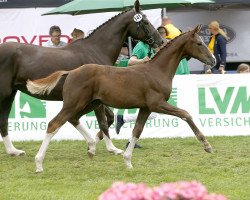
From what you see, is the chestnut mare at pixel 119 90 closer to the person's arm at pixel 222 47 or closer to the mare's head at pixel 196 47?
the mare's head at pixel 196 47

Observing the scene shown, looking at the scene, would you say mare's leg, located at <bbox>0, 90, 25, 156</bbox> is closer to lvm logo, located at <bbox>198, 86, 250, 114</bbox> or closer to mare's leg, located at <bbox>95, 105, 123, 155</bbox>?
mare's leg, located at <bbox>95, 105, 123, 155</bbox>

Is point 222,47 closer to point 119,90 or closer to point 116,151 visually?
point 116,151

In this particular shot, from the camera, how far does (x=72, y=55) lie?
31.6 feet

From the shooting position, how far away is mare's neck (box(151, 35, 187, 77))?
848 centimetres

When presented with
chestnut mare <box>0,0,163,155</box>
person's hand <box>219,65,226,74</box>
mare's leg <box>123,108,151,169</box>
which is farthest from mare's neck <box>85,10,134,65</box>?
person's hand <box>219,65,226,74</box>

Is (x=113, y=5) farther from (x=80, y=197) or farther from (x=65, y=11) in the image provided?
(x=80, y=197)

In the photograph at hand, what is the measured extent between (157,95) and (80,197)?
1991mm

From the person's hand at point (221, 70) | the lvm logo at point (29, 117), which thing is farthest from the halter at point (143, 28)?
the person's hand at point (221, 70)

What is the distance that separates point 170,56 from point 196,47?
1.15ft

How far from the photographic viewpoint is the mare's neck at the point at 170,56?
8484 millimetres

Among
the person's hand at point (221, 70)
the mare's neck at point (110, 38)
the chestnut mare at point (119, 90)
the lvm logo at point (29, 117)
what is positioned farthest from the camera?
the person's hand at point (221, 70)

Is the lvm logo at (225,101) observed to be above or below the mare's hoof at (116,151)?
below


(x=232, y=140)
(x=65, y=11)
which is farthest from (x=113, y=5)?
(x=232, y=140)

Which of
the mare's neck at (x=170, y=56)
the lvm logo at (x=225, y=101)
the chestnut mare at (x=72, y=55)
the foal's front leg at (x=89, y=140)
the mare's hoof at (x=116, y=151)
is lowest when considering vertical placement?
the lvm logo at (x=225, y=101)
